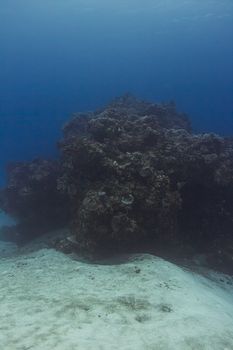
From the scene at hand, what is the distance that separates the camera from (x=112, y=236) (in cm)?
1203

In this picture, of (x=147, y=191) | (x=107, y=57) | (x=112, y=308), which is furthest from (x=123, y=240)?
(x=107, y=57)

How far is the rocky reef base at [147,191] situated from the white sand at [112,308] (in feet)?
4.22

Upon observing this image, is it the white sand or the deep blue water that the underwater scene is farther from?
the deep blue water

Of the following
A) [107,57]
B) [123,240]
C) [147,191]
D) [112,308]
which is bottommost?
[112,308]

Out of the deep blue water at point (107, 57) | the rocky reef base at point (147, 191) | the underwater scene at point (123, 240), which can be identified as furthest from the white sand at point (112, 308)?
the deep blue water at point (107, 57)

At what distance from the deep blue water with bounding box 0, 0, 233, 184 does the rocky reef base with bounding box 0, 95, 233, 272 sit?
28305 millimetres

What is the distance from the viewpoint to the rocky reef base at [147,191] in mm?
12156

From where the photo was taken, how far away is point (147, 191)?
1228 centimetres

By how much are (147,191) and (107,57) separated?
175ft

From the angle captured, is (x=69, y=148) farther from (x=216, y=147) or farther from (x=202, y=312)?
(x=202, y=312)

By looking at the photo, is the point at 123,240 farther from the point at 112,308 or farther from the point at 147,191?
the point at 112,308

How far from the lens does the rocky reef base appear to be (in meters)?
12.2

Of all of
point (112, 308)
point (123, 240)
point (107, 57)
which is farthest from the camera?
point (107, 57)

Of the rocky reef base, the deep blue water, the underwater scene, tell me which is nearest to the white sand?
the underwater scene
